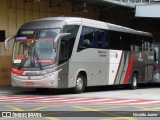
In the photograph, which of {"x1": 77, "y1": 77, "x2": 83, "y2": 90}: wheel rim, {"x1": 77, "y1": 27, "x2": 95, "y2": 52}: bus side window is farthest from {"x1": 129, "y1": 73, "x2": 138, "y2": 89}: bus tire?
{"x1": 77, "y1": 77, "x2": 83, "y2": 90}: wheel rim

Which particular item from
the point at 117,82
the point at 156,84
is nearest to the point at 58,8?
Answer: the point at 117,82

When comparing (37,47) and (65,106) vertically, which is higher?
(37,47)

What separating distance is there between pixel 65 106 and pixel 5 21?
1235 centimetres

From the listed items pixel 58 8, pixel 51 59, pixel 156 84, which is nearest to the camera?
pixel 51 59

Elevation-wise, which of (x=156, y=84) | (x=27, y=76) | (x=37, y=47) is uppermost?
(x=37, y=47)

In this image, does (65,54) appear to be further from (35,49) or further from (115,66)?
(115,66)

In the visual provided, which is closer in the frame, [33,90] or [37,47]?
[37,47]

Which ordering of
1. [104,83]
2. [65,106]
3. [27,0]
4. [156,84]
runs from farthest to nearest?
[156,84] < [27,0] < [104,83] < [65,106]

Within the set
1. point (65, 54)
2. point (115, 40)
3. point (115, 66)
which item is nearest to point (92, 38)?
point (65, 54)

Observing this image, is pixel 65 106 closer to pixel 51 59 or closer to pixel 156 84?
pixel 51 59

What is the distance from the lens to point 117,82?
28.0m

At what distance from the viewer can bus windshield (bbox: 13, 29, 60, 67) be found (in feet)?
72.1

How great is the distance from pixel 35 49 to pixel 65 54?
1.47 metres

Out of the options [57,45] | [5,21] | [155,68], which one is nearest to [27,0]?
A: [5,21]
